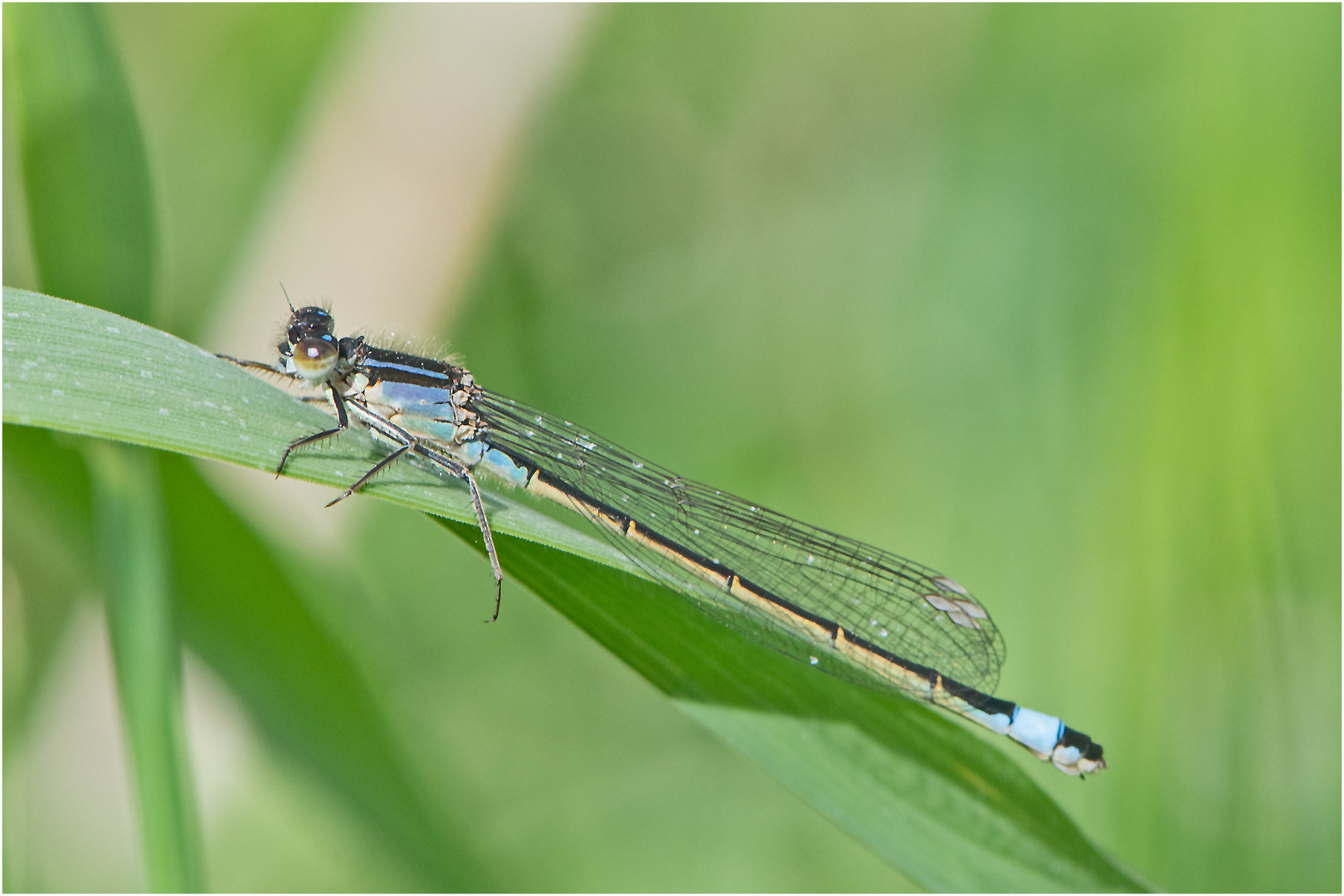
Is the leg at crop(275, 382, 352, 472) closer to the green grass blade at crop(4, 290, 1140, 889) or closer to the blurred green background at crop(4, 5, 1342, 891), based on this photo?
the green grass blade at crop(4, 290, 1140, 889)

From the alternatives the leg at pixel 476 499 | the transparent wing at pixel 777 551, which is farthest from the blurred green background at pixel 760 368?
the transparent wing at pixel 777 551

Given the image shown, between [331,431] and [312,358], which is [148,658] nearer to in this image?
[331,431]

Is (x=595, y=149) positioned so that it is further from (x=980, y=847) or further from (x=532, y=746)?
(x=980, y=847)

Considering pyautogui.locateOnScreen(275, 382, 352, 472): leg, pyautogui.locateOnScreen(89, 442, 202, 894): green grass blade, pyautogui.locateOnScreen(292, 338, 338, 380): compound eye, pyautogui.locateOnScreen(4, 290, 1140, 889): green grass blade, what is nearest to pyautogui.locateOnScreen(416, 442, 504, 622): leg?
pyautogui.locateOnScreen(4, 290, 1140, 889): green grass blade

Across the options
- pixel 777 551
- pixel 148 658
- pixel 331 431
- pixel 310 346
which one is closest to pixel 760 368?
pixel 777 551

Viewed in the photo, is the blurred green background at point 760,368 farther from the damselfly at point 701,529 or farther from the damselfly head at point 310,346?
the damselfly at point 701,529

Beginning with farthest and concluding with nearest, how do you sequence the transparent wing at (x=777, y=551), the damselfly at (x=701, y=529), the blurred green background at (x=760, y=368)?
the blurred green background at (x=760, y=368) → the transparent wing at (x=777, y=551) → the damselfly at (x=701, y=529)
